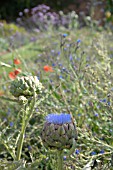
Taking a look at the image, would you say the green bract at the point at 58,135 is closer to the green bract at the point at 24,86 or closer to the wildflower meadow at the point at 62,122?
the wildflower meadow at the point at 62,122

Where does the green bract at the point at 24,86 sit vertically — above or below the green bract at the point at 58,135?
above

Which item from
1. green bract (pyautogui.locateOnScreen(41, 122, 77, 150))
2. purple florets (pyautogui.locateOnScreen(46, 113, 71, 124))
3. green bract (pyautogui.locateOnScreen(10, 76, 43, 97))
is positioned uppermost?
green bract (pyautogui.locateOnScreen(10, 76, 43, 97))

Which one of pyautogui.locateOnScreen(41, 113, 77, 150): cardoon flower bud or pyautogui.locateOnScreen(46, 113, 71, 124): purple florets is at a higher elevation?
pyautogui.locateOnScreen(46, 113, 71, 124): purple florets

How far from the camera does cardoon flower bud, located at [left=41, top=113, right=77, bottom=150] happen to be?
3.94 ft

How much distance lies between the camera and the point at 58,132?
120 centimetres

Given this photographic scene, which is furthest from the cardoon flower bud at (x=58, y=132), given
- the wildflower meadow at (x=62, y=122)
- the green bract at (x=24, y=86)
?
the green bract at (x=24, y=86)

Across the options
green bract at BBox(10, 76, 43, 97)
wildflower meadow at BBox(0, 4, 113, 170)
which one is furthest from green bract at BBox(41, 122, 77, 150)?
green bract at BBox(10, 76, 43, 97)

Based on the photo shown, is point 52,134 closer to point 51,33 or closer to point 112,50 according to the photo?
point 112,50

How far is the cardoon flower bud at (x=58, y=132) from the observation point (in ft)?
3.94

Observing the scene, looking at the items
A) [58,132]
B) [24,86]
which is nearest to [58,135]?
[58,132]

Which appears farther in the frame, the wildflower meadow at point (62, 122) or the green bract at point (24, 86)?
the green bract at point (24, 86)

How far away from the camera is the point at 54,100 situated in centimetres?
216

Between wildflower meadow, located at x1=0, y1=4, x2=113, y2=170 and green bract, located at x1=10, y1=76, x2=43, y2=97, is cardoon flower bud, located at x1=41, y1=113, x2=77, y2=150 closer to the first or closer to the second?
wildflower meadow, located at x1=0, y1=4, x2=113, y2=170

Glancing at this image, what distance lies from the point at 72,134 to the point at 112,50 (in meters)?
2.62
